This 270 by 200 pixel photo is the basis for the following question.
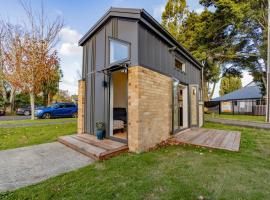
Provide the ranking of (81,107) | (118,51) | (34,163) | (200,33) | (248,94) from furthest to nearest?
(248,94)
(200,33)
(81,107)
(118,51)
(34,163)

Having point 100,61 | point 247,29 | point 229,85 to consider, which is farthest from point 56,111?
point 229,85

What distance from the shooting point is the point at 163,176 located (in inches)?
129

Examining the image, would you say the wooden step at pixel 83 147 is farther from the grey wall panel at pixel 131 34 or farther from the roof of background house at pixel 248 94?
the roof of background house at pixel 248 94

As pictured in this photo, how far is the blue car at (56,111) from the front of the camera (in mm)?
14493

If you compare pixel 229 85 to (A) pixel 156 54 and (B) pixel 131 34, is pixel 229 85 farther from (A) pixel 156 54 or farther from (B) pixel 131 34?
(B) pixel 131 34

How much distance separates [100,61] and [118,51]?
1057mm

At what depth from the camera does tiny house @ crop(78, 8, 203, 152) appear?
4.81m

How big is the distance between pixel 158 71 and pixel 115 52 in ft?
5.22

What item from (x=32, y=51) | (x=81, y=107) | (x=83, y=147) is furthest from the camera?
(x=32, y=51)

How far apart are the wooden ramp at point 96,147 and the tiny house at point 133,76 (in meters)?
0.31

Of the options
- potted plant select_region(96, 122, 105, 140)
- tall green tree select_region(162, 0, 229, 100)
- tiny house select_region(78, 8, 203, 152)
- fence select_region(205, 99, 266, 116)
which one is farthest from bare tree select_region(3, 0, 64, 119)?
fence select_region(205, 99, 266, 116)

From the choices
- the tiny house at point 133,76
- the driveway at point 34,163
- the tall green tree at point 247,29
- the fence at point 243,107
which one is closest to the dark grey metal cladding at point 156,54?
the tiny house at point 133,76

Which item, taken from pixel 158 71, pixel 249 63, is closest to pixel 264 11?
pixel 249 63

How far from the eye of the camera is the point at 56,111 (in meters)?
15.1
